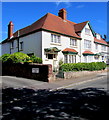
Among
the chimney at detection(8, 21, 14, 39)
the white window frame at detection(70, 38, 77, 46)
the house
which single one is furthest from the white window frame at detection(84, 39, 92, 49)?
the chimney at detection(8, 21, 14, 39)

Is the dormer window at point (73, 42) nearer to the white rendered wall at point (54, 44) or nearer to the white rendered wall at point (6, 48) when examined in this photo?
the white rendered wall at point (54, 44)

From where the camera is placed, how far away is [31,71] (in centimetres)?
1288

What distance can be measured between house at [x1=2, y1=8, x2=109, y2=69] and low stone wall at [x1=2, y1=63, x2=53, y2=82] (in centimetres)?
439

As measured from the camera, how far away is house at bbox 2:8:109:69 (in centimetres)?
1822

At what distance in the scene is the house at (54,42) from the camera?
717 inches

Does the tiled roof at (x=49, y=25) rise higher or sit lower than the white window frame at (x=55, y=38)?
higher

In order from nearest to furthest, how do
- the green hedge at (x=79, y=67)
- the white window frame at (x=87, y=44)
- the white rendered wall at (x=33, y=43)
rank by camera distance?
the green hedge at (x=79, y=67), the white rendered wall at (x=33, y=43), the white window frame at (x=87, y=44)

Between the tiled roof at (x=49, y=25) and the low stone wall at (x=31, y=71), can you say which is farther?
the tiled roof at (x=49, y=25)

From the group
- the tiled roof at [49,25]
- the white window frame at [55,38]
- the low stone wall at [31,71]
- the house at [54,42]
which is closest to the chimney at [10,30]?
the house at [54,42]

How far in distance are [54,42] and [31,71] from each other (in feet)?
27.1

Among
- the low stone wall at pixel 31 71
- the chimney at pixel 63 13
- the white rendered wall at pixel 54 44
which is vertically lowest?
the low stone wall at pixel 31 71

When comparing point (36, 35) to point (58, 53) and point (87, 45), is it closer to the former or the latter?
point (58, 53)

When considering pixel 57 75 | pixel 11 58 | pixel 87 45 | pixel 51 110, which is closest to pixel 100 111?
pixel 51 110

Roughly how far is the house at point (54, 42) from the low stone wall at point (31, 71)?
14.4 ft
